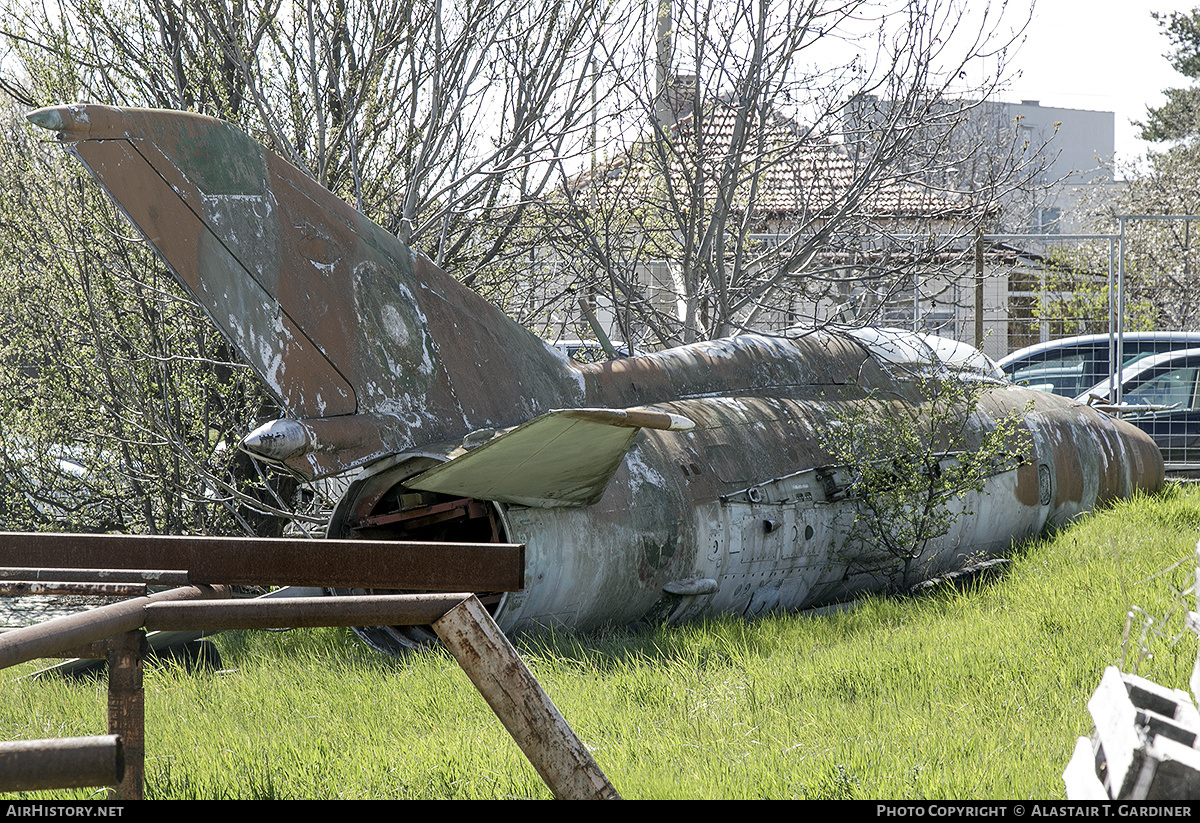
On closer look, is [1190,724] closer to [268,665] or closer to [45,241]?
[268,665]

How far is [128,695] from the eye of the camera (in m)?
2.73

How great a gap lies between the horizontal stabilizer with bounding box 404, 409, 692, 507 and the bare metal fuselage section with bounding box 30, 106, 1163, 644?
0.05 feet

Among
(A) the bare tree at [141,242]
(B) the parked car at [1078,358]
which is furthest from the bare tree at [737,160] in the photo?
(B) the parked car at [1078,358]

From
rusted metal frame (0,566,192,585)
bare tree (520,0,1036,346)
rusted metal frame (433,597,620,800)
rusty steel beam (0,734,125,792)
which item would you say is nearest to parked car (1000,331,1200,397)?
bare tree (520,0,1036,346)

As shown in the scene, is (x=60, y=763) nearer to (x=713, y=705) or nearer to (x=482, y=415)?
(x=713, y=705)

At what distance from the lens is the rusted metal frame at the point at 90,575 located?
105 inches

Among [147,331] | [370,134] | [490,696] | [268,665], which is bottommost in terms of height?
[268,665]

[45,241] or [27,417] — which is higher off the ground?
[45,241]

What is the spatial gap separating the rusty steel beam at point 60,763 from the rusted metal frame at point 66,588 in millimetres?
699

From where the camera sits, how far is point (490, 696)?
2.29 meters

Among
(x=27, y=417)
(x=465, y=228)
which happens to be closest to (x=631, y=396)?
(x=465, y=228)

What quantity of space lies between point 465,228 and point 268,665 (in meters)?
4.67

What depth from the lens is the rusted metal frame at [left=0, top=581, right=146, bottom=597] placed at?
2504mm
